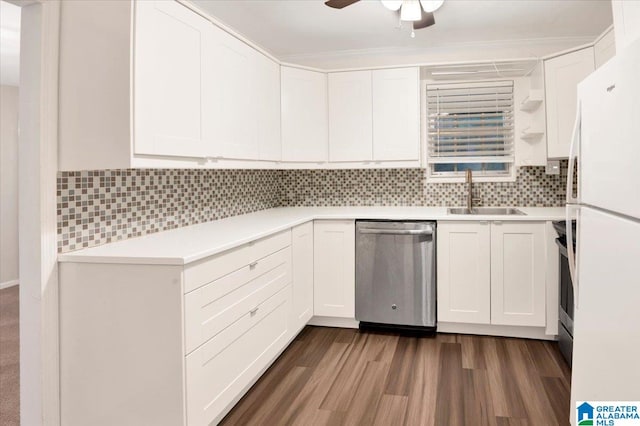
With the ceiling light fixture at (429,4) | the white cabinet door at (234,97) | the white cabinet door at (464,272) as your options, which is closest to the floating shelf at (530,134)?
the white cabinet door at (464,272)

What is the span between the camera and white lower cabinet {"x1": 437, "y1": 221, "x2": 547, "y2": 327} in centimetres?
323

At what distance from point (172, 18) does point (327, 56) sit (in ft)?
7.58

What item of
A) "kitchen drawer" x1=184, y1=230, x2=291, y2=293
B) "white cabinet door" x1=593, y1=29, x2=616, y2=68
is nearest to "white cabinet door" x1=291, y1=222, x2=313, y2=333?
"kitchen drawer" x1=184, y1=230, x2=291, y2=293

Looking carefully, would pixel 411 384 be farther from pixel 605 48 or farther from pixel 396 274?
pixel 605 48

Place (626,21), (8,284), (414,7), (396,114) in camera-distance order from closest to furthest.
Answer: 1. (626,21)
2. (414,7)
3. (396,114)
4. (8,284)

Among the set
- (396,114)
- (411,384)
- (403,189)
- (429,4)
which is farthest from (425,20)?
(411,384)

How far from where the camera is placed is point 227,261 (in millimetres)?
2164

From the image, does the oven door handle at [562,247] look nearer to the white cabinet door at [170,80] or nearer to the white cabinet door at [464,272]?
the white cabinet door at [464,272]

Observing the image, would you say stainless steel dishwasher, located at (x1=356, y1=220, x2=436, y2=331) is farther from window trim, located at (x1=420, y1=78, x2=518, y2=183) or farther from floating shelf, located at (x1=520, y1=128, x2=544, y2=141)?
floating shelf, located at (x1=520, y1=128, x2=544, y2=141)

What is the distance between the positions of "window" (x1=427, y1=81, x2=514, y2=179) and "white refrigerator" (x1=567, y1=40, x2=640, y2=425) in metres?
2.21

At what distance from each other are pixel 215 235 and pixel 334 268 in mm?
1390

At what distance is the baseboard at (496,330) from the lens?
10.9ft

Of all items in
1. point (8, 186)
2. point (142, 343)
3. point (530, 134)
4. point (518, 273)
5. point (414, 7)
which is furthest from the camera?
point (8, 186)

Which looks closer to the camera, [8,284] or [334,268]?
[334,268]
